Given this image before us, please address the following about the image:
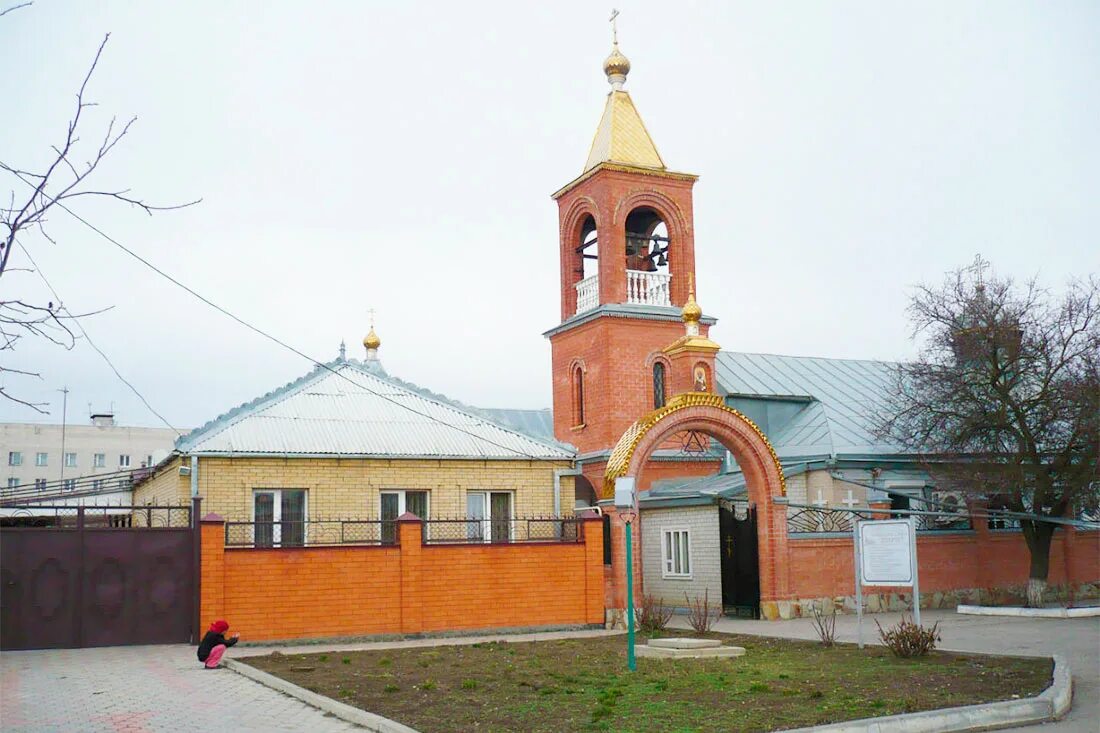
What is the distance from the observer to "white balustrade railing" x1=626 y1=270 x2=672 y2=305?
29.1m

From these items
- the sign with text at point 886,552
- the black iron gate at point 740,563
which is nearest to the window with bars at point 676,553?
the black iron gate at point 740,563

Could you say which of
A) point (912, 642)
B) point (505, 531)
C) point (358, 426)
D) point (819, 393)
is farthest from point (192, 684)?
point (819, 393)

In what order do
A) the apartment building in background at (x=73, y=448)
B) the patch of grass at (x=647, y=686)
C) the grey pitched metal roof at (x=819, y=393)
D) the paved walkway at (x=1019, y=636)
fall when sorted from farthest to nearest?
the apartment building in background at (x=73, y=448) < the grey pitched metal roof at (x=819, y=393) < the paved walkway at (x=1019, y=636) < the patch of grass at (x=647, y=686)

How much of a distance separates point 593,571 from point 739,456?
4359 millimetres

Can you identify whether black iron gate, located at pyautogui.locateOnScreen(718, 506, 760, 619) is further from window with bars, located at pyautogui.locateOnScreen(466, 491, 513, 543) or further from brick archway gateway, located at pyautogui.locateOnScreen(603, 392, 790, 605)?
window with bars, located at pyautogui.locateOnScreen(466, 491, 513, 543)

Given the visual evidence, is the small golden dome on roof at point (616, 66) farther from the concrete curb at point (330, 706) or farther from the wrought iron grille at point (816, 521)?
the concrete curb at point (330, 706)

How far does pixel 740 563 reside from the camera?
2323cm

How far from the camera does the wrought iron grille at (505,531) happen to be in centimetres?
2045

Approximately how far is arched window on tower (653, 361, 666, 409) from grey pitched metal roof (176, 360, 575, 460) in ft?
19.9

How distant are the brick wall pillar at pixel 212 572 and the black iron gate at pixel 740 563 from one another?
412 inches

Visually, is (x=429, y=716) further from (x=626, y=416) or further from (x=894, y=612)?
(x=626, y=416)

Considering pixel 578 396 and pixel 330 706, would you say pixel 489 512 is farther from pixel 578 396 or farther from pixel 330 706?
pixel 330 706

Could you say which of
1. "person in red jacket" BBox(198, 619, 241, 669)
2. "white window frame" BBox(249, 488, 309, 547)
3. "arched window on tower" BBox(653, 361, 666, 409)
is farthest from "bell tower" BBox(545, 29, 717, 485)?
"person in red jacket" BBox(198, 619, 241, 669)

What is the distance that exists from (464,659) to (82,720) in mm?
6070
